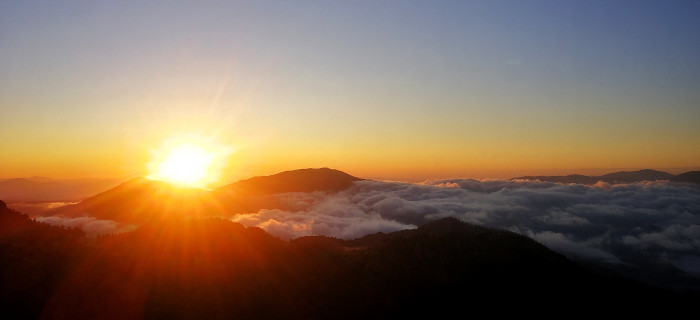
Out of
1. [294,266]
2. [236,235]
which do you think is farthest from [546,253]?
[236,235]

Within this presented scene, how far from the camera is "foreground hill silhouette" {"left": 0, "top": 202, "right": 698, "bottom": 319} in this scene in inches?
1323

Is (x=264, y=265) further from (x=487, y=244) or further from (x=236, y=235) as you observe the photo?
(x=487, y=244)

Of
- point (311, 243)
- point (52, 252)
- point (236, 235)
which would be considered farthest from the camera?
point (311, 243)

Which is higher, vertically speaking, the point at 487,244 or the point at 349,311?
the point at 487,244

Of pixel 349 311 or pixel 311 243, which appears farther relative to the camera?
pixel 311 243

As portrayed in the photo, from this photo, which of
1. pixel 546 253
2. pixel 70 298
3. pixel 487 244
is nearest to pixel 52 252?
pixel 70 298

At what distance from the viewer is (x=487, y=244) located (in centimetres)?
6056

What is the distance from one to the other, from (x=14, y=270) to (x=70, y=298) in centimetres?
523

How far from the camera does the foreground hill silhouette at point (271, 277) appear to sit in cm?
3359

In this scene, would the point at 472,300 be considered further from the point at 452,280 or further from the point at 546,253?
the point at 546,253

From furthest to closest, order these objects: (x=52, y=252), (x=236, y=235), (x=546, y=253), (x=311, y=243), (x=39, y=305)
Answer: (x=546, y=253)
(x=311, y=243)
(x=236, y=235)
(x=52, y=252)
(x=39, y=305)

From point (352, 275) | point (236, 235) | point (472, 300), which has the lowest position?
point (472, 300)

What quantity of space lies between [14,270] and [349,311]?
99.5 ft

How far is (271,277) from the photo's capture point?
45062mm
